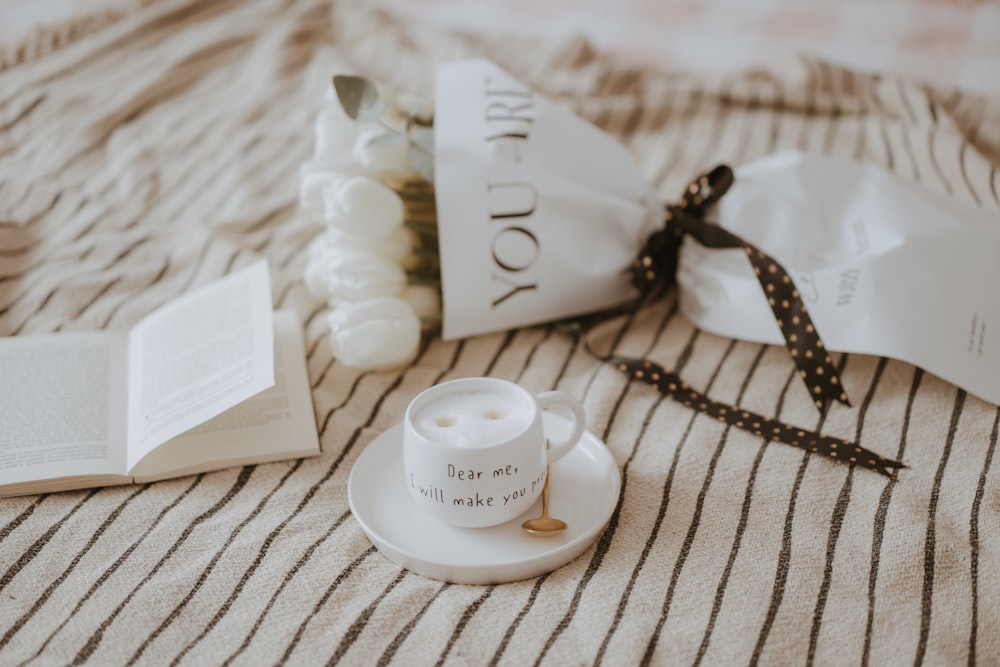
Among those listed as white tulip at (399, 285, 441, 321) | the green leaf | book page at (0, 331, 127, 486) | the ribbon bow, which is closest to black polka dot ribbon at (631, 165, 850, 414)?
the ribbon bow

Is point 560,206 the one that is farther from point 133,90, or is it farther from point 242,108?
point 133,90

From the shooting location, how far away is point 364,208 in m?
0.76

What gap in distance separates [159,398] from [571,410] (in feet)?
1.13

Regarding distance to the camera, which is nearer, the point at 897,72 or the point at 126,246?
the point at 126,246

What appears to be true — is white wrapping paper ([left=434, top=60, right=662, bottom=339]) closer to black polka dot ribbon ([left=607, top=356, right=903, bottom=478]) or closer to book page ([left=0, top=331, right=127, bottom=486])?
black polka dot ribbon ([left=607, top=356, right=903, bottom=478])

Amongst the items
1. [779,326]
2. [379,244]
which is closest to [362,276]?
[379,244]

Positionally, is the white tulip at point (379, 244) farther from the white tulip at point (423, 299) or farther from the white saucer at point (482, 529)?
the white saucer at point (482, 529)

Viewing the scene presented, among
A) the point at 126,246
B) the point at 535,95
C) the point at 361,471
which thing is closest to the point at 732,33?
the point at 535,95

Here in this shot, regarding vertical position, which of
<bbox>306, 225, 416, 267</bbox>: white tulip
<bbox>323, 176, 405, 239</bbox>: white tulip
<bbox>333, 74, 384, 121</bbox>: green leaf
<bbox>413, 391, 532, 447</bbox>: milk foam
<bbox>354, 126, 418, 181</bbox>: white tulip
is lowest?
<bbox>306, 225, 416, 267</bbox>: white tulip

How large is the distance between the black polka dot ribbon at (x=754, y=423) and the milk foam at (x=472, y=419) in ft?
0.74

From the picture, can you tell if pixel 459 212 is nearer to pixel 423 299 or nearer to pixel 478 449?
pixel 423 299

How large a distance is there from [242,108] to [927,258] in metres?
0.95

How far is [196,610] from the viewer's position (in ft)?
1.78

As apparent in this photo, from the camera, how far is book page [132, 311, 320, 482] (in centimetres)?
66
